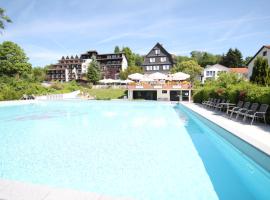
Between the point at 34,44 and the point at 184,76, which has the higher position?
the point at 34,44

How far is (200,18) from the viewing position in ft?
69.1

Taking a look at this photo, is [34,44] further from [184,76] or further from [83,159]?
[83,159]

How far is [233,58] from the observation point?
227 ft

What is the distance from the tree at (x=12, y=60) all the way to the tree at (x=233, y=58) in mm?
59053

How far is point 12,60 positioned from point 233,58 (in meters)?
63.4

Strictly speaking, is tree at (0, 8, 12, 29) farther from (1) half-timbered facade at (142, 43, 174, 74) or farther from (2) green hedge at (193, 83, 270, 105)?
(1) half-timbered facade at (142, 43, 174, 74)

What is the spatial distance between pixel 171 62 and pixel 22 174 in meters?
50.2

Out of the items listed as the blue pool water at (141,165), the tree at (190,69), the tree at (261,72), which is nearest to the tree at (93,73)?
the tree at (190,69)

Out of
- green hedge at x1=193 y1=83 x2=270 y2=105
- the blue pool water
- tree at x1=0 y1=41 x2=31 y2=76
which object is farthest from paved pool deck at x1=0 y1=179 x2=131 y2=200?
tree at x1=0 y1=41 x2=31 y2=76

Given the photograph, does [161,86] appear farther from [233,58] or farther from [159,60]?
[233,58]

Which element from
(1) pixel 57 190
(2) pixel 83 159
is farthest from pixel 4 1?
(1) pixel 57 190

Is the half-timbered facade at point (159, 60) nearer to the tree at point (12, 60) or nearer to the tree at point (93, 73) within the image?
the tree at point (93, 73)

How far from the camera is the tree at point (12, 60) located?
47.8 metres

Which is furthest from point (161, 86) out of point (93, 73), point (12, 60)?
point (12, 60)
